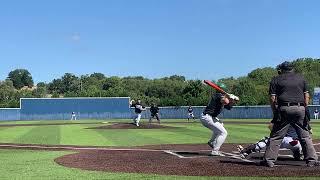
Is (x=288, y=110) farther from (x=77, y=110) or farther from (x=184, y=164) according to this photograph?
(x=77, y=110)

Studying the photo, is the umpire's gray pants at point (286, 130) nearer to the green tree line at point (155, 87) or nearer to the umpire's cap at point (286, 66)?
the umpire's cap at point (286, 66)

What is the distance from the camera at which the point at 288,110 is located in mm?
11023

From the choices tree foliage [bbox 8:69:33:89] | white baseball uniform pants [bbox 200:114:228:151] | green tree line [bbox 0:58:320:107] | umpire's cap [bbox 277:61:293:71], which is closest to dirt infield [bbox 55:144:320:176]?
white baseball uniform pants [bbox 200:114:228:151]

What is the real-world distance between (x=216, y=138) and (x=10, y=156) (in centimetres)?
576

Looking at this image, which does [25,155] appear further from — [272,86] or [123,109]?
[123,109]

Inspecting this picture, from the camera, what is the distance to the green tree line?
3162 inches

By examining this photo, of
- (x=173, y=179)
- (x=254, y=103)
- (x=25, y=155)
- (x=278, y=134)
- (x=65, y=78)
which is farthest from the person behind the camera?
(x=65, y=78)

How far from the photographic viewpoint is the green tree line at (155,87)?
263 ft

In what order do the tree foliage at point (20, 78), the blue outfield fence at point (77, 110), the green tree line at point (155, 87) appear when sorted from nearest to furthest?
1. the blue outfield fence at point (77, 110)
2. the green tree line at point (155, 87)
3. the tree foliage at point (20, 78)

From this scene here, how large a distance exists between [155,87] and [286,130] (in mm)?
127495

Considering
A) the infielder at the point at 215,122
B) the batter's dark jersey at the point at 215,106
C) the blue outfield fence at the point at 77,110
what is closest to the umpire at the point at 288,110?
the batter's dark jersey at the point at 215,106

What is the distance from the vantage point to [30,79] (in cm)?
18638

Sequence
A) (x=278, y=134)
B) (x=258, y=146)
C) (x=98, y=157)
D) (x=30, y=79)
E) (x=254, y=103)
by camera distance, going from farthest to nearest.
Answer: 1. (x=30, y=79)
2. (x=254, y=103)
3. (x=98, y=157)
4. (x=258, y=146)
5. (x=278, y=134)

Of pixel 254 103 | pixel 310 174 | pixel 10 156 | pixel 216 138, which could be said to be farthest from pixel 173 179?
pixel 254 103
